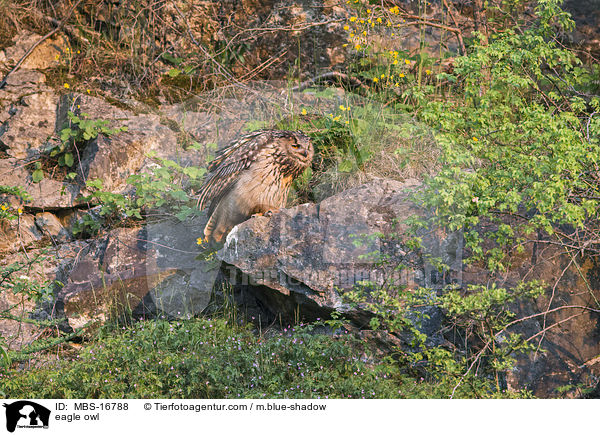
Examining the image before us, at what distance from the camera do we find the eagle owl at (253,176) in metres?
4.32

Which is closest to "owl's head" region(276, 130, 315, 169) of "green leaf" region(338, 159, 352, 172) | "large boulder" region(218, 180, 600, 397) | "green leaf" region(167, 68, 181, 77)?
"large boulder" region(218, 180, 600, 397)

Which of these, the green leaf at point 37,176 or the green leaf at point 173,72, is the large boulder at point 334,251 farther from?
the green leaf at point 173,72

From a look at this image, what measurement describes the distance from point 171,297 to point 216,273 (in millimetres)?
382

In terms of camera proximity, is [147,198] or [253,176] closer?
[253,176]

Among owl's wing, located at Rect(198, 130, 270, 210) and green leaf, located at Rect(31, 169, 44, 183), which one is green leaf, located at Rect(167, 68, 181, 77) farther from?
owl's wing, located at Rect(198, 130, 270, 210)

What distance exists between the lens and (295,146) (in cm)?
436

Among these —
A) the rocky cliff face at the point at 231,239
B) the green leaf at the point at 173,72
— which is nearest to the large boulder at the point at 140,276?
the rocky cliff face at the point at 231,239

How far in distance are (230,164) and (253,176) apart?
211 mm

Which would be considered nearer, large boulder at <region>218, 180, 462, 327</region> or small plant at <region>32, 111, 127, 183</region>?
large boulder at <region>218, 180, 462, 327</region>

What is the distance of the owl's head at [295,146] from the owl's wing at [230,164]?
0.38 ft

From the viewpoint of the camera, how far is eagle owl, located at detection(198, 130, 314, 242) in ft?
14.2

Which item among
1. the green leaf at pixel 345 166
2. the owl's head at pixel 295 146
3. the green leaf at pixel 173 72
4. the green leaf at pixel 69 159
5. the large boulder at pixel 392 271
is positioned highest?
the green leaf at pixel 173 72
